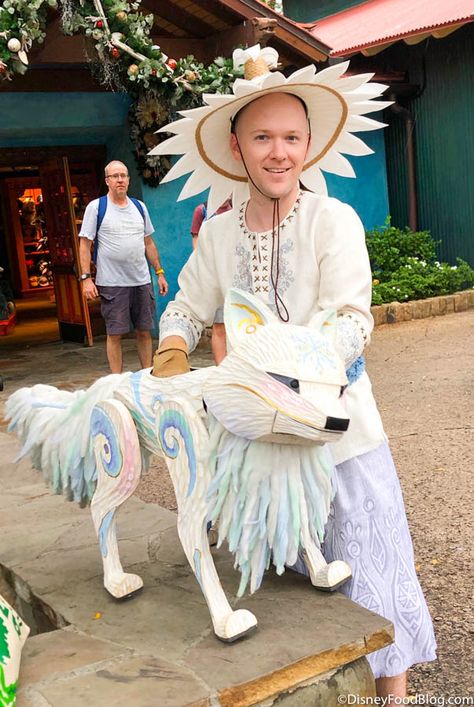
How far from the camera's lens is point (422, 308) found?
9.28 meters

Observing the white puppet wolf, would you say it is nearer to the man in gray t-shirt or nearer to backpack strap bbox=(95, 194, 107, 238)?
the man in gray t-shirt

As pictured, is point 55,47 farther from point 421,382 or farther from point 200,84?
point 421,382

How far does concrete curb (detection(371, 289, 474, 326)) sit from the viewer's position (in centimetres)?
903

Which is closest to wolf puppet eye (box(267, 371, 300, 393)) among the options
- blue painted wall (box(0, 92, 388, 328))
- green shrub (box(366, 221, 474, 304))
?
blue painted wall (box(0, 92, 388, 328))

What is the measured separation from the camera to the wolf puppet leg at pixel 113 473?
2.28 metres

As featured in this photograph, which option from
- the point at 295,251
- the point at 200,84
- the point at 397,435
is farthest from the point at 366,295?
the point at 200,84

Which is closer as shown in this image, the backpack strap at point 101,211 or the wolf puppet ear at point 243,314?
the wolf puppet ear at point 243,314

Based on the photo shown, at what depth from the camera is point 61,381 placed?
24.2 feet

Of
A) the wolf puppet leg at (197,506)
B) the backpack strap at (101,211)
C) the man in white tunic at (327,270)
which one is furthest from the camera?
the backpack strap at (101,211)

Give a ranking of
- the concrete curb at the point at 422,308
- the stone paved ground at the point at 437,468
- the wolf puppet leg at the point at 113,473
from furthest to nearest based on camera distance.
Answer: the concrete curb at the point at 422,308 → the stone paved ground at the point at 437,468 → the wolf puppet leg at the point at 113,473

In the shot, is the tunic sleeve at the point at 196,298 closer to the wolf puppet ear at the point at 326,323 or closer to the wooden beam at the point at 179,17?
the wolf puppet ear at the point at 326,323

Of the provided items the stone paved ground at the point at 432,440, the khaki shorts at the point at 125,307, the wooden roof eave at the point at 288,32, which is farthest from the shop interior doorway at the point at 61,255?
the khaki shorts at the point at 125,307

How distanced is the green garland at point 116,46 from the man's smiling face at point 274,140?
174 inches

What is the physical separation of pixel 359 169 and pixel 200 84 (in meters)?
4.10
